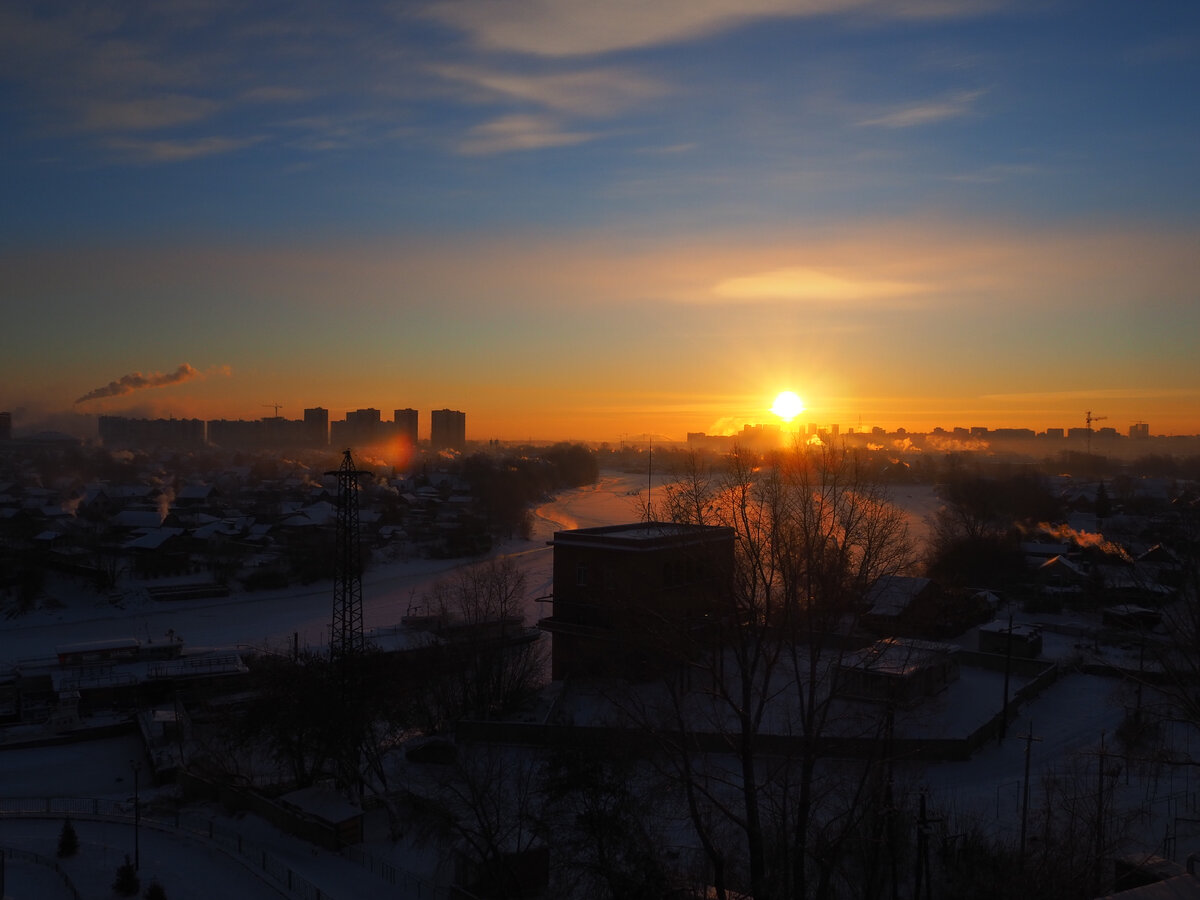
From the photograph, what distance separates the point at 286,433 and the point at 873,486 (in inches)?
4577

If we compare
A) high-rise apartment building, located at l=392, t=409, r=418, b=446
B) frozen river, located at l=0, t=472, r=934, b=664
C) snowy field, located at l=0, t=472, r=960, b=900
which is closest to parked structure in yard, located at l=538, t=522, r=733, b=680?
snowy field, located at l=0, t=472, r=960, b=900

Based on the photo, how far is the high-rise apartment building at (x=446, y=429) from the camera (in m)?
116

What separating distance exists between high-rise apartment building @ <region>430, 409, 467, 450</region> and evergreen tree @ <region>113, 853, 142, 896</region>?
356ft

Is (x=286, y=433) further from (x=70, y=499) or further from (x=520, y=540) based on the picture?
(x=520, y=540)

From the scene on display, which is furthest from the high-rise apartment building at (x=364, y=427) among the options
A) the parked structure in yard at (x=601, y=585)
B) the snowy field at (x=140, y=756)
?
the parked structure in yard at (x=601, y=585)

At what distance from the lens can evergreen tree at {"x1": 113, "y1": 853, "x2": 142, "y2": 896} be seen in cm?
706

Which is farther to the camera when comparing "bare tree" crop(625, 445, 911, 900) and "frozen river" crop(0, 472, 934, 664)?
"frozen river" crop(0, 472, 934, 664)

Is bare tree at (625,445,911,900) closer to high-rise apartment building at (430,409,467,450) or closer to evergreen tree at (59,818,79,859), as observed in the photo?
evergreen tree at (59,818,79,859)

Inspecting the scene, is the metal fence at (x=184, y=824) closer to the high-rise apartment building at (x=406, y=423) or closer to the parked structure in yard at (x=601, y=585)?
the parked structure in yard at (x=601, y=585)

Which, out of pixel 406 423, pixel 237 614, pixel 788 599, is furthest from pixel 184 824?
pixel 406 423

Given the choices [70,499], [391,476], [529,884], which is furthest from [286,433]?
[529,884]

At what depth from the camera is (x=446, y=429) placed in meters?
116

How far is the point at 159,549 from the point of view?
1025 inches

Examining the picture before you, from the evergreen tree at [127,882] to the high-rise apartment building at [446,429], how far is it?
108 metres
